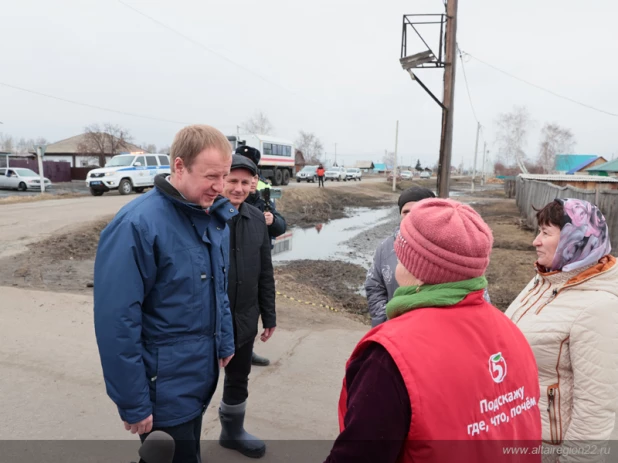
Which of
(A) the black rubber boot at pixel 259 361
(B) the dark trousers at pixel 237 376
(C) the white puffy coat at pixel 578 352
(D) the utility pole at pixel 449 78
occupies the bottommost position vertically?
(A) the black rubber boot at pixel 259 361

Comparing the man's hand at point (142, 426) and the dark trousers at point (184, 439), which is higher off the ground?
the man's hand at point (142, 426)

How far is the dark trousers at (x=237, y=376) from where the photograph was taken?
9.09ft

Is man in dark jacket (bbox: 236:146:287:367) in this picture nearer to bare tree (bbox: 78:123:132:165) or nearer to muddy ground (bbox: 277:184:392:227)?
muddy ground (bbox: 277:184:392:227)

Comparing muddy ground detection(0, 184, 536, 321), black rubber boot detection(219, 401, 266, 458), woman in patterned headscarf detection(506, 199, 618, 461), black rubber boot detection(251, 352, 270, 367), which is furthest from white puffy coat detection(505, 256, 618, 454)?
muddy ground detection(0, 184, 536, 321)

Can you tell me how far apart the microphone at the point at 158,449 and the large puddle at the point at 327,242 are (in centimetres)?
941

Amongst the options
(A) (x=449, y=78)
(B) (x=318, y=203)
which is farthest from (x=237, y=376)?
(B) (x=318, y=203)

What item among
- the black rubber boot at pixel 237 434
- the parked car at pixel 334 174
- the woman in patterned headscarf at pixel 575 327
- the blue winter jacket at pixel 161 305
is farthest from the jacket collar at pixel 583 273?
the parked car at pixel 334 174

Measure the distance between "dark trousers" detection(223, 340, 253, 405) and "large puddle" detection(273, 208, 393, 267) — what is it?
8.32 m

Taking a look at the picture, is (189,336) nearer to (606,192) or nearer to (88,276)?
(88,276)

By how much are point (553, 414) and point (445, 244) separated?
4.08 feet

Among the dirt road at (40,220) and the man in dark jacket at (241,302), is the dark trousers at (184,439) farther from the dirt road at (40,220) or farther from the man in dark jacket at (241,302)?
the dirt road at (40,220)

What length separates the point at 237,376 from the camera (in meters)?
2.79

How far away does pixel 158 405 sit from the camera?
5.93 feet

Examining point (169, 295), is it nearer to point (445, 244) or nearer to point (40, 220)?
point (445, 244)
